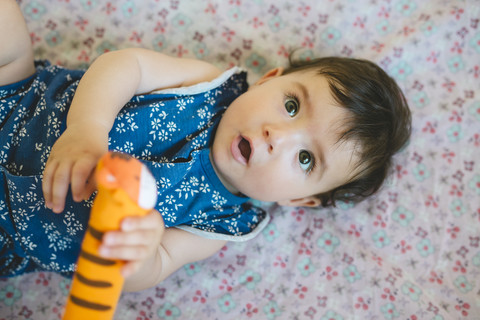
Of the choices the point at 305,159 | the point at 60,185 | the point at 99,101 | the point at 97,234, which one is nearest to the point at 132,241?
the point at 97,234

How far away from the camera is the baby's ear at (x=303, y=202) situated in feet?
3.51

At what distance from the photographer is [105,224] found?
0.50m

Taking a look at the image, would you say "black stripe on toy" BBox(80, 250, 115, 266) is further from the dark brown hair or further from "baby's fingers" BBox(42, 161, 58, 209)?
the dark brown hair

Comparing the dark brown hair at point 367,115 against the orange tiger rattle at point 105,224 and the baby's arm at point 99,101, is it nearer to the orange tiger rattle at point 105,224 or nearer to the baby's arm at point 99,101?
the baby's arm at point 99,101

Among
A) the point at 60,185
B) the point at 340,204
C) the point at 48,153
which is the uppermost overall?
the point at 60,185

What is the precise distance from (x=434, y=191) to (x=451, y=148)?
140 mm

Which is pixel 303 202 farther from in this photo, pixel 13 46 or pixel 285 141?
pixel 13 46

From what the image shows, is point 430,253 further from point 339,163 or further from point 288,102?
point 288,102

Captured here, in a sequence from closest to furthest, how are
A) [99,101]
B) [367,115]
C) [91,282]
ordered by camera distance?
[91,282], [99,101], [367,115]

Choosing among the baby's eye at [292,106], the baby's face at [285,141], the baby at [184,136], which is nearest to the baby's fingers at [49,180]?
the baby at [184,136]

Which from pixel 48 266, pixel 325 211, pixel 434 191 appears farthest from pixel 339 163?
pixel 48 266

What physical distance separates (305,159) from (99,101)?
18.1 inches

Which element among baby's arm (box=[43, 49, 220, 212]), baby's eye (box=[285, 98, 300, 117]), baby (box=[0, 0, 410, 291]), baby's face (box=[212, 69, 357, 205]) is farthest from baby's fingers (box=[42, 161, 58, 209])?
baby's eye (box=[285, 98, 300, 117])

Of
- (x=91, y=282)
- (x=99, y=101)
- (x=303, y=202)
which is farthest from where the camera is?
(x=303, y=202)
